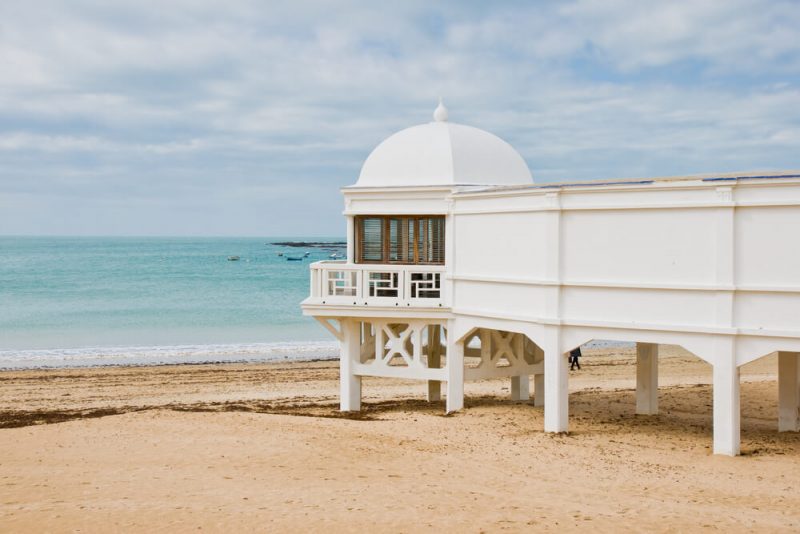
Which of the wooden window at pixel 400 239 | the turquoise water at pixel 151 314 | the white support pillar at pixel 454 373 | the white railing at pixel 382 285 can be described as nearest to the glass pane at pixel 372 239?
the wooden window at pixel 400 239

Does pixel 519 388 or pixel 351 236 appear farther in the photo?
pixel 519 388

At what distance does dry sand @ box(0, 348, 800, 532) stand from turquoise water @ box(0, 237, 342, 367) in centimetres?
2510

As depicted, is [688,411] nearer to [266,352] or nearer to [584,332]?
[584,332]

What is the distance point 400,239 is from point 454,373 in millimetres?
3392

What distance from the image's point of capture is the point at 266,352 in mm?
46125

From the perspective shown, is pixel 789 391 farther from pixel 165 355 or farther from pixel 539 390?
pixel 165 355

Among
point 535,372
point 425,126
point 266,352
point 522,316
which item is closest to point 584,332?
point 522,316

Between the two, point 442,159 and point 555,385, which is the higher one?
point 442,159

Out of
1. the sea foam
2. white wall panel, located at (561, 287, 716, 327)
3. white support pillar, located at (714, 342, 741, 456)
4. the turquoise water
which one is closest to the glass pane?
white wall panel, located at (561, 287, 716, 327)

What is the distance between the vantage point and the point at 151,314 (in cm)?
6725

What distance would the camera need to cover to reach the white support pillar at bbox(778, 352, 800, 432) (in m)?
17.6

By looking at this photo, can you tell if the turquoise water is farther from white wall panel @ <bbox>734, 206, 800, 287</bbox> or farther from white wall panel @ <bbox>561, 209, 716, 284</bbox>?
white wall panel @ <bbox>734, 206, 800, 287</bbox>

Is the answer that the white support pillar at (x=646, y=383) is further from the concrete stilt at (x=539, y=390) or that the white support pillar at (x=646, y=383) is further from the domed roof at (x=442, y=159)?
the domed roof at (x=442, y=159)

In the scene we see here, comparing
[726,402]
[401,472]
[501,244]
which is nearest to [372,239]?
[501,244]
